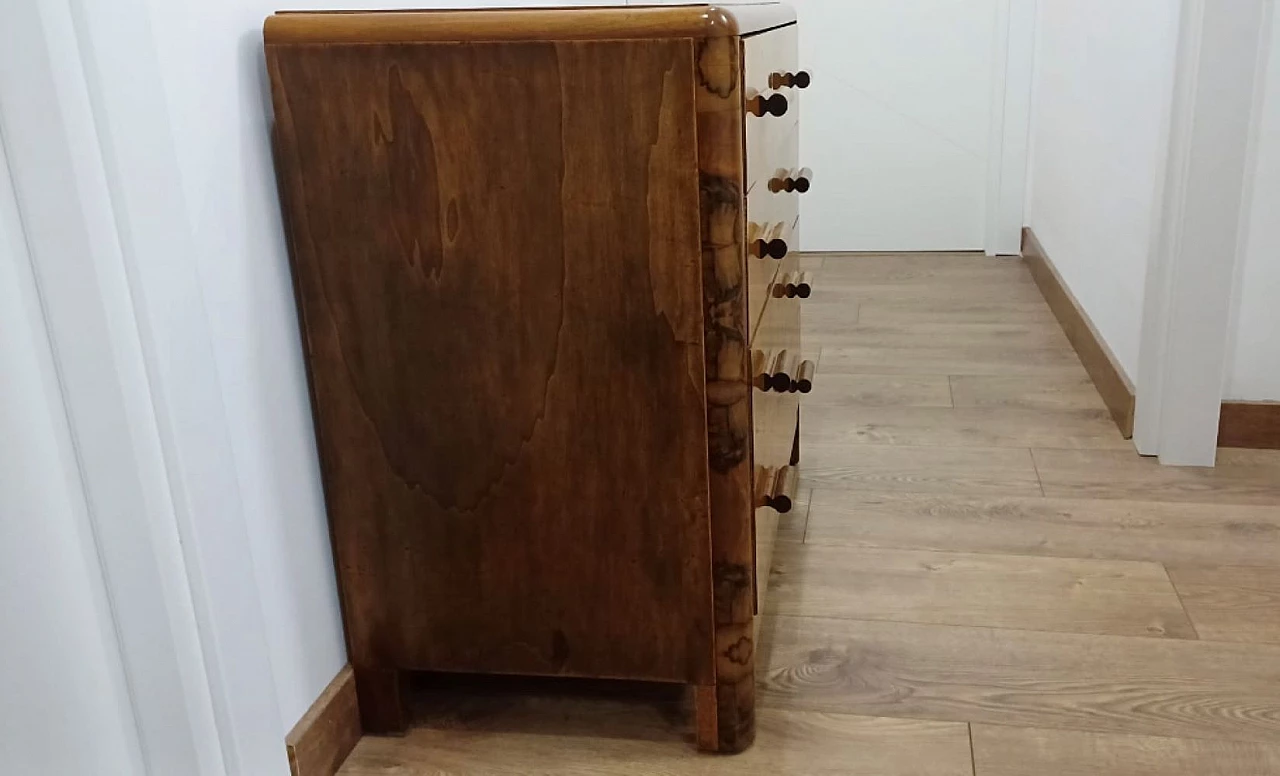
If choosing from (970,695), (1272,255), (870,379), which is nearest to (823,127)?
(870,379)

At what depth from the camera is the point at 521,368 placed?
1017 millimetres

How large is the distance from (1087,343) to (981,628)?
1.11 m

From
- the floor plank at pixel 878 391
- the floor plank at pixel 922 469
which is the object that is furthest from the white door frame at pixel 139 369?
the floor plank at pixel 878 391

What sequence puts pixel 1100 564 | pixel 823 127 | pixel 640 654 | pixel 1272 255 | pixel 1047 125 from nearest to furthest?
pixel 640 654, pixel 1100 564, pixel 1272 255, pixel 1047 125, pixel 823 127

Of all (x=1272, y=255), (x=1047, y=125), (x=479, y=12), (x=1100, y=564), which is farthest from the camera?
(x=1047, y=125)

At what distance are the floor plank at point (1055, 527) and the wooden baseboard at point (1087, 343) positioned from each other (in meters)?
0.32

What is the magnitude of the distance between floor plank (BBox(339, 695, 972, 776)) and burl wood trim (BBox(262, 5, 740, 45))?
717mm

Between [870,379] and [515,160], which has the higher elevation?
[515,160]

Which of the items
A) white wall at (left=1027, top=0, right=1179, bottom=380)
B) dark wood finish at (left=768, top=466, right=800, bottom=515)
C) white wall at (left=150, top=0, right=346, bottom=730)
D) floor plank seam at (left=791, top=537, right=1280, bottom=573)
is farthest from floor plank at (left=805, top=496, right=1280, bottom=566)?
white wall at (left=150, top=0, right=346, bottom=730)

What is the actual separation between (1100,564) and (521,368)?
89 centimetres

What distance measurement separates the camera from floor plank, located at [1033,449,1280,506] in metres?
1.64

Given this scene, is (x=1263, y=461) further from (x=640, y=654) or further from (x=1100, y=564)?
(x=640, y=654)

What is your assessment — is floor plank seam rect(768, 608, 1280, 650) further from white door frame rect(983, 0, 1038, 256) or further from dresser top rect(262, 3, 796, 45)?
white door frame rect(983, 0, 1038, 256)

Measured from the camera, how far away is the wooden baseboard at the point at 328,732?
1045 millimetres
